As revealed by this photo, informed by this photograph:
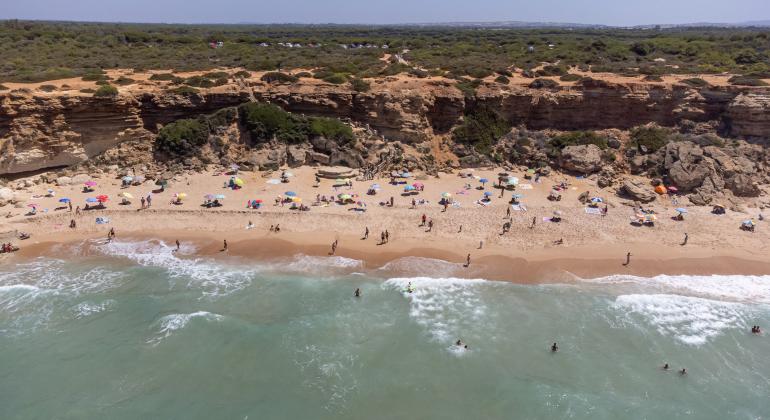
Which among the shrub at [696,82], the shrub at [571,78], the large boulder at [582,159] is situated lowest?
the large boulder at [582,159]

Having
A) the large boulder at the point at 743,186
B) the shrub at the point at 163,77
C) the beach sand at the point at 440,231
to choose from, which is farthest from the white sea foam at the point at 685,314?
the shrub at the point at 163,77

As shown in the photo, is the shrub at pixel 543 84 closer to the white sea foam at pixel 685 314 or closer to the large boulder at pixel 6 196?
the white sea foam at pixel 685 314

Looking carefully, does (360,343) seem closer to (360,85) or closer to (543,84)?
(360,85)

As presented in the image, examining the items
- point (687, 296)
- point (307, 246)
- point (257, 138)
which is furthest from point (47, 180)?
point (687, 296)

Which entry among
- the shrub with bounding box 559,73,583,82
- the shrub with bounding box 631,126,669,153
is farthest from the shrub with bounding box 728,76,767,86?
the shrub with bounding box 559,73,583,82

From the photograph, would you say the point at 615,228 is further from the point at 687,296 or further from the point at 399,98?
the point at 399,98

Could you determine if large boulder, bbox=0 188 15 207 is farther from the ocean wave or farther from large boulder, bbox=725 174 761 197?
large boulder, bbox=725 174 761 197
